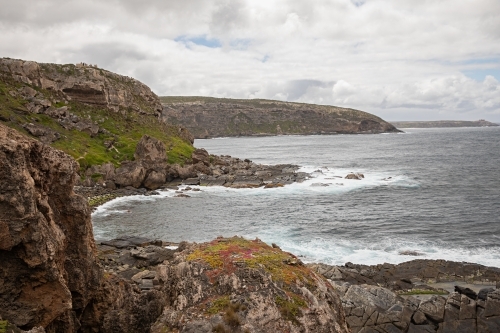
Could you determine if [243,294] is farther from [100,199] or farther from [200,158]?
[200,158]

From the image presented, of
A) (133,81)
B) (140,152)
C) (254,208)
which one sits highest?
(133,81)

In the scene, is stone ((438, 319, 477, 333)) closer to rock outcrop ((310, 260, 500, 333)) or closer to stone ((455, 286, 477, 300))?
rock outcrop ((310, 260, 500, 333))

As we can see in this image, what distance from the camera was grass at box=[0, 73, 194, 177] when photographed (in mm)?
79188

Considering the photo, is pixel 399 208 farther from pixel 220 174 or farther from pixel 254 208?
pixel 220 174

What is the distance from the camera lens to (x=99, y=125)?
10194 centimetres

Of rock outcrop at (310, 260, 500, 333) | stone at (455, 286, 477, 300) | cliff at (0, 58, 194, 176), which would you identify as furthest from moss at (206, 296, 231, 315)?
cliff at (0, 58, 194, 176)

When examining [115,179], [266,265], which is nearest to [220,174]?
[115,179]

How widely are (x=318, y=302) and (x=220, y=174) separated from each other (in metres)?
77.2

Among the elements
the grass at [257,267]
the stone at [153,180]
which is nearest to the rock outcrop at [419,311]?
the grass at [257,267]

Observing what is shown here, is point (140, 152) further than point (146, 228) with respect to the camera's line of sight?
Yes

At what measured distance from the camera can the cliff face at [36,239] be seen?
10094mm

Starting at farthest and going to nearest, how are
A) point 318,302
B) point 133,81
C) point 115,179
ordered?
point 133,81 < point 115,179 < point 318,302

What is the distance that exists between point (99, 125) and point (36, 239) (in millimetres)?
97667

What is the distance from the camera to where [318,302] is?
12.7m
